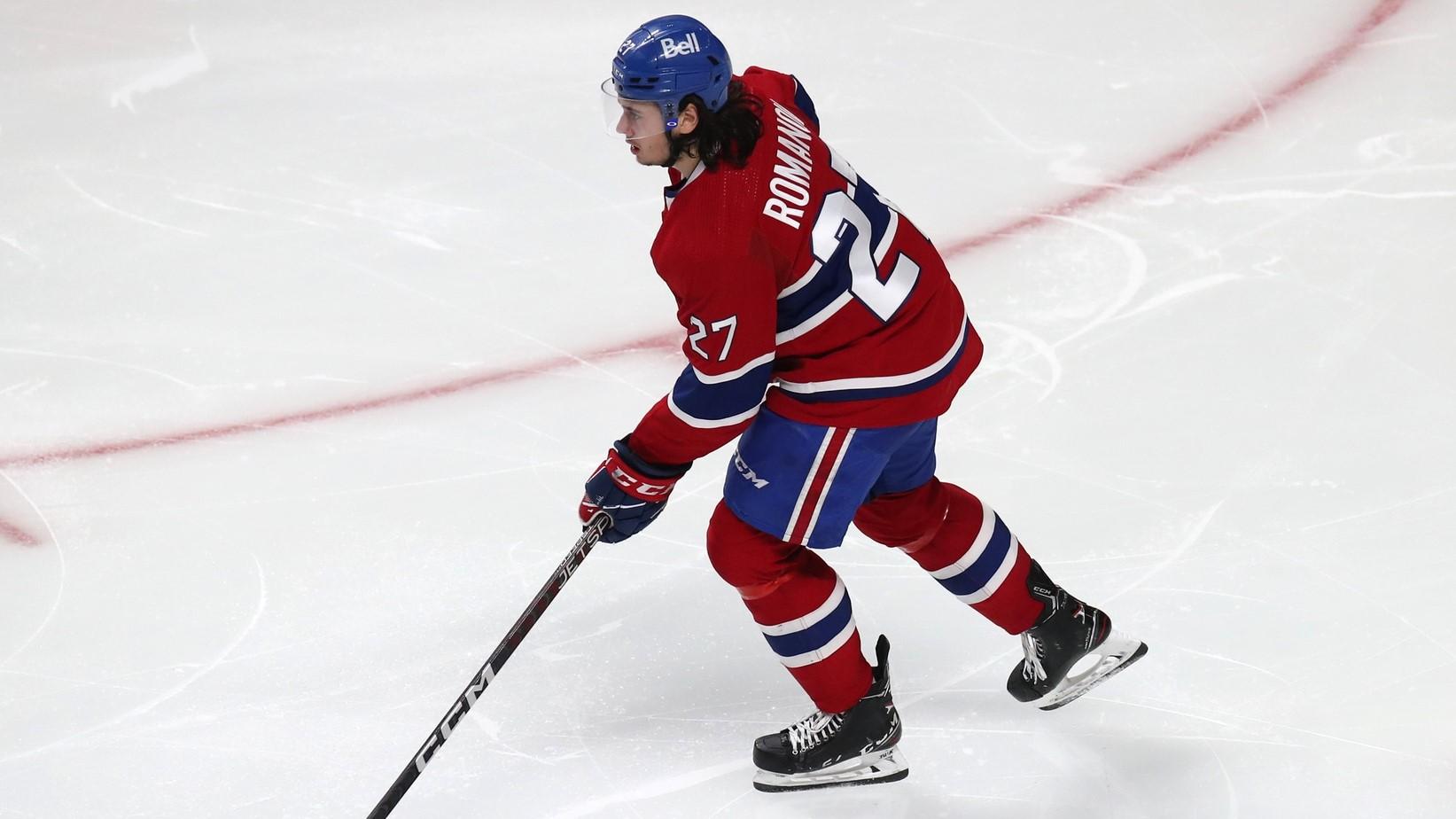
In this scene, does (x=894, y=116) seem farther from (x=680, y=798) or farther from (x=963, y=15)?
(x=680, y=798)

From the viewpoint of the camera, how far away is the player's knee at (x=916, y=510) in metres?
2.38

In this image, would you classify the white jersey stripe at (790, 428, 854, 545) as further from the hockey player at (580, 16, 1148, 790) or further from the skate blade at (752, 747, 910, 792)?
the skate blade at (752, 747, 910, 792)

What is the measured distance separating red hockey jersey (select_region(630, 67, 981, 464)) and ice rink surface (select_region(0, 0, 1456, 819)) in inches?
25.7

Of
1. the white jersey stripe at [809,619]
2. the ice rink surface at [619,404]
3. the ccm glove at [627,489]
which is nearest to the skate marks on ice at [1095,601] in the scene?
the ice rink surface at [619,404]

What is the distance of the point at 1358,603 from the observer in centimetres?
262

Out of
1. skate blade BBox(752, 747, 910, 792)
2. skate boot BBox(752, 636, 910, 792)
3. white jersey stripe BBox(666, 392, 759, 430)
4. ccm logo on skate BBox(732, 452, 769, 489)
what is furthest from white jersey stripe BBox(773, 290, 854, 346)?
skate blade BBox(752, 747, 910, 792)

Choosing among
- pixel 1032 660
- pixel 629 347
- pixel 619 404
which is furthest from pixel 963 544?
pixel 629 347

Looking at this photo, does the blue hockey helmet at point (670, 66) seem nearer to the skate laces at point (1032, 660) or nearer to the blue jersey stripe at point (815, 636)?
the blue jersey stripe at point (815, 636)

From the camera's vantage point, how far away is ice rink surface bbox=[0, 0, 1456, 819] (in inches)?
96.1

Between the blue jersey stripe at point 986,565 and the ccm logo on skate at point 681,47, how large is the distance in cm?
93

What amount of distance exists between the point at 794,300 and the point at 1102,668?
2.89 feet

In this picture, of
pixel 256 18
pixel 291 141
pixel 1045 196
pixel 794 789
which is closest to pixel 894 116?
pixel 1045 196

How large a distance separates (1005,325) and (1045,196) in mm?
595

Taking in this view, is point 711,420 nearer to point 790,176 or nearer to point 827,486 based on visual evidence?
point 827,486
